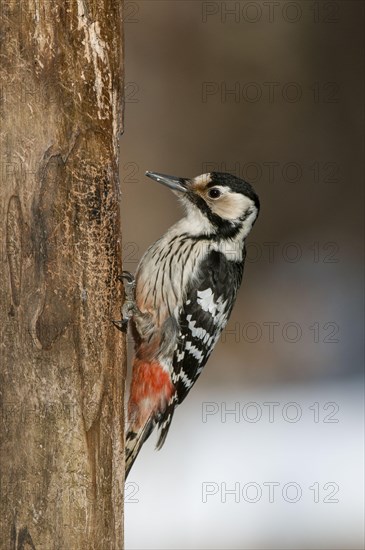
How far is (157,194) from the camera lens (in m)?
5.56

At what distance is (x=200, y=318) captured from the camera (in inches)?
135

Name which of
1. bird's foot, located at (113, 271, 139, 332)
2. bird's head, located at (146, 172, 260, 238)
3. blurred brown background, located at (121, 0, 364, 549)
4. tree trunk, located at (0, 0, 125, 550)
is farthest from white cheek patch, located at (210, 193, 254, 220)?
blurred brown background, located at (121, 0, 364, 549)

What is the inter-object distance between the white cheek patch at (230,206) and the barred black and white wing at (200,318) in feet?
0.54

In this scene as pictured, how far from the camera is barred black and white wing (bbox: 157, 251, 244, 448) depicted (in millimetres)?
3420

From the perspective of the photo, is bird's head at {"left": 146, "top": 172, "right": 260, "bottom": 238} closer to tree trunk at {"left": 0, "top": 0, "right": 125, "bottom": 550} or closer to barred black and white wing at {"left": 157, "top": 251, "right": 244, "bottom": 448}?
barred black and white wing at {"left": 157, "top": 251, "right": 244, "bottom": 448}

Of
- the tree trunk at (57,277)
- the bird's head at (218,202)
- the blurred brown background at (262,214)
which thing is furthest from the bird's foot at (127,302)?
the blurred brown background at (262,214)

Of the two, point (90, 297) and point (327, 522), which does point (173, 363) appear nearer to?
point (90, 297)

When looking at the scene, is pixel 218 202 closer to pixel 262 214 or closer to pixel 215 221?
pixel 215 221

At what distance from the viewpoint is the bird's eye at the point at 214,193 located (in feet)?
11.6

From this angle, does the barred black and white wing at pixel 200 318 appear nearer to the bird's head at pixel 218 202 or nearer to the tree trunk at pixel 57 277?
the bird's head at pixel 218 202

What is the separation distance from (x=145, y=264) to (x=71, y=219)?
812 millimetres

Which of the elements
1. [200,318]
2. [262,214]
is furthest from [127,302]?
[262,214]

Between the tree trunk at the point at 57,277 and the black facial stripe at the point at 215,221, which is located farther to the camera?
the black facial stripe at the point at 215,221

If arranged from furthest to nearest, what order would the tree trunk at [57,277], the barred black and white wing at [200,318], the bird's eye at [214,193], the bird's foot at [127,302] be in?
1. the bird's eye at [214,193]
2. the barred black and white wing at [200,318]
3. the bird's foot at [127,302]
4. the tree trunk at [57,277]
